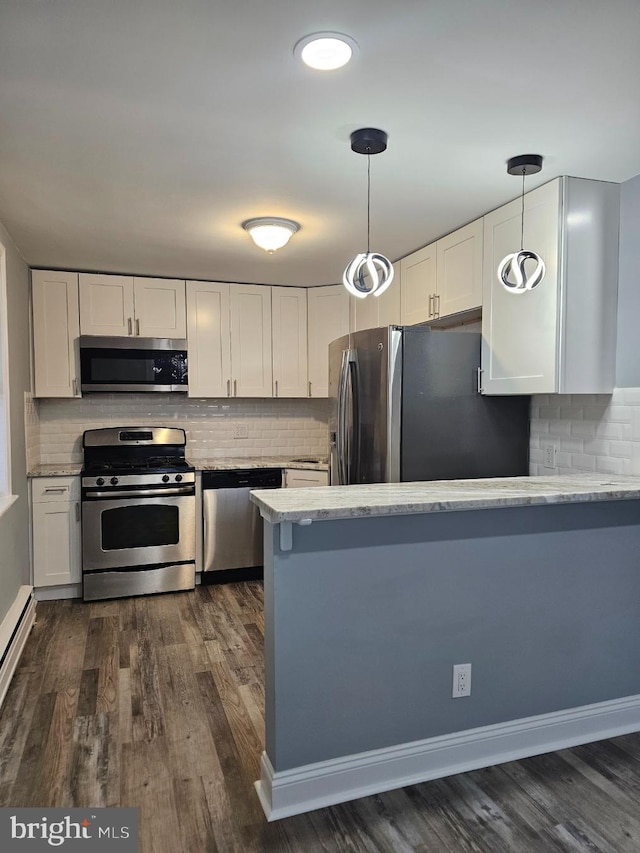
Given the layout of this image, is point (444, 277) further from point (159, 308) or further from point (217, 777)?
point (217, 777)

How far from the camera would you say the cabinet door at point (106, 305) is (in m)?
4.19

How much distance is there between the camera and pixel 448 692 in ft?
6.78

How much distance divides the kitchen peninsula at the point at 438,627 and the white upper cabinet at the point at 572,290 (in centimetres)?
54

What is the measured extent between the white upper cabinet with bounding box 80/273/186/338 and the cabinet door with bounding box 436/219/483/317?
2.07 meters

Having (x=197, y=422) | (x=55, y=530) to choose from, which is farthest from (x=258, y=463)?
(x=55, y=530)

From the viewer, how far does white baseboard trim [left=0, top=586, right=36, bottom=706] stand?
105 inches

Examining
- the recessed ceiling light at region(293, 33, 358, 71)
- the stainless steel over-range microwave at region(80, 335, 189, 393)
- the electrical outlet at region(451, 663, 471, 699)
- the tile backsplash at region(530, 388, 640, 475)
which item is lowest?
the electrical outlet at region(451, 663, 471, 699)

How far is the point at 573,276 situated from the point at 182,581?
3183 mm

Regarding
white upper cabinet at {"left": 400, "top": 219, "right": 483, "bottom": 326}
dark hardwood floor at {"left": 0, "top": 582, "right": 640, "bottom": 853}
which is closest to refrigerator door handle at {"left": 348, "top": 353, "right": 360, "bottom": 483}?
white upper cabinet at {"left": 400, "top": 219, "right": 483, "bottom": 326}

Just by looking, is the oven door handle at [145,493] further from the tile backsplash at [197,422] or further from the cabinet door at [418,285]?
the cabinet door at [418,285]

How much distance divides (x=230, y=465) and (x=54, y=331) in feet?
5.20

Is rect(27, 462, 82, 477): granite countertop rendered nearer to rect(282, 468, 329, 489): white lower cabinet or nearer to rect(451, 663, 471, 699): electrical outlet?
rect(282, 468, 329, 489): white lower cabinet

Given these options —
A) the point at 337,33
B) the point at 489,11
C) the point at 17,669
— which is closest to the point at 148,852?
the point at 17,669

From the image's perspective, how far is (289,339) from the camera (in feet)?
15.6
